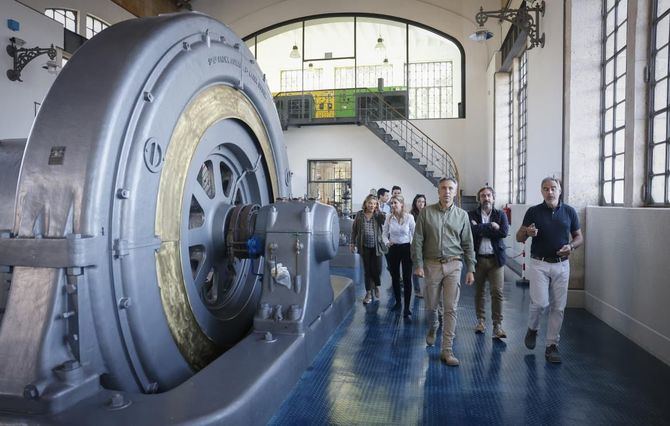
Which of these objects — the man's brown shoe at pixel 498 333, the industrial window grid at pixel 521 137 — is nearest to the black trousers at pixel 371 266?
the man's brown shoe at pixel 498 333

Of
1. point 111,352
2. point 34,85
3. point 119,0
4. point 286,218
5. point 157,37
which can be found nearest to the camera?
point 111,352

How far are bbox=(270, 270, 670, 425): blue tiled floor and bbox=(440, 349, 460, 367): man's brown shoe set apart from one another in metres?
0.06

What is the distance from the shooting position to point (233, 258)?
10.1 feet

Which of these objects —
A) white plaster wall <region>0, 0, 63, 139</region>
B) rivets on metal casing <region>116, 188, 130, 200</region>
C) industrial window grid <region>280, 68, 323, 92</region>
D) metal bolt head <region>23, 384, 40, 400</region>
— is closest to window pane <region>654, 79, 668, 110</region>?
rivets on metal casing <region>116, 188, 130, 200</region>

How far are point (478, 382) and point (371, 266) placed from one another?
239 centimetres

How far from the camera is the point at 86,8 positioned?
1067 cm

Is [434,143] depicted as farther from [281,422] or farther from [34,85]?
[281,422]

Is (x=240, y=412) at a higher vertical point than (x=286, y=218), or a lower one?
lower

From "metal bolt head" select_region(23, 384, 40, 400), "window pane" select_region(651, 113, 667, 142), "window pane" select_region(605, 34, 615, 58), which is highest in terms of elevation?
"window pane" select_region(605, 34, 615, 58)

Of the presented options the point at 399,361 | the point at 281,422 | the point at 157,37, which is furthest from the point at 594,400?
the point at 157,37

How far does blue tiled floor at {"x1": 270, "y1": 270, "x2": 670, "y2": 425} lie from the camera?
2492 millimetres

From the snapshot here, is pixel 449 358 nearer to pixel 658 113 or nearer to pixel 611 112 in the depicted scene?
pixel 658 113

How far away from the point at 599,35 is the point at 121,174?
5.15 metres

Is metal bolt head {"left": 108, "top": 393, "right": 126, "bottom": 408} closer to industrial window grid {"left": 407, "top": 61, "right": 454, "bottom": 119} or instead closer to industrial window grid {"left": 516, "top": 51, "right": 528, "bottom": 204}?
industrial window grid {"left": 516, "top": 51, "right": 528, "bottom": 204}
